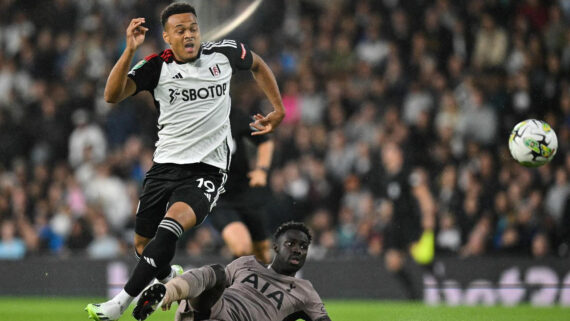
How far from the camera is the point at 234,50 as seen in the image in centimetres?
737

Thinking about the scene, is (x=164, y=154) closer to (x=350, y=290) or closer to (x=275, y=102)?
(x=275, y=102)

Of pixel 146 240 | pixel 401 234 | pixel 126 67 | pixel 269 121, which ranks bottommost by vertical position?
pixel 401 234

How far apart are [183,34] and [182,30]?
0.11 ft

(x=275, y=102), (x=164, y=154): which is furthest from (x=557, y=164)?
(x=164, y=154)

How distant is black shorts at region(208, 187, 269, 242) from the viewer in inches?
376

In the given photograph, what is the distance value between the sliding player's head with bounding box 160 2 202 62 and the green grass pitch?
3435mm

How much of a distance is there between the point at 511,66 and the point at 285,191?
13.7 feet

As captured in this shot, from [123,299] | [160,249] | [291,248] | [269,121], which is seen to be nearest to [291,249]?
[291,248]

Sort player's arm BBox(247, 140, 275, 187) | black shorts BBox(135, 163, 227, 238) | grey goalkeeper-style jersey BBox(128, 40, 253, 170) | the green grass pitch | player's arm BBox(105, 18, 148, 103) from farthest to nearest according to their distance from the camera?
1. the green grass pitch
2. player's arm BBox(247, 140, 275, 187)
3. grey goalkeeper-style jersey BBox(128, 40, 253, 170)
4. black shorts BBox(135, 163, 227, 238)
5. player's arm BBox(105, 18, 148, 103)

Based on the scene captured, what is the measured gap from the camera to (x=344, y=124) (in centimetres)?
1545

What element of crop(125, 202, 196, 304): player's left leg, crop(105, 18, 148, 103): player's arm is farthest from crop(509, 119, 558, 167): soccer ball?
crop(105, 18, 148, 103): player's arm

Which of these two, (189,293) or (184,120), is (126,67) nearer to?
(184,120)

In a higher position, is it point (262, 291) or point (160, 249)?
point (160, 249)

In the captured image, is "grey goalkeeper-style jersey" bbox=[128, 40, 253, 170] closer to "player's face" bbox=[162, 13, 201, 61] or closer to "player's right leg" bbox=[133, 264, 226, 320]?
"player's face" bbox=[162, 13, 201, 61]
